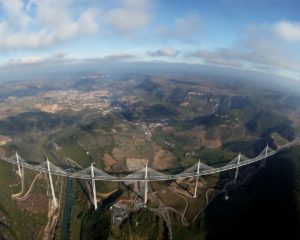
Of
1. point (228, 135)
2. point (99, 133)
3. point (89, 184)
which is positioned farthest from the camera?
point (228, 135)

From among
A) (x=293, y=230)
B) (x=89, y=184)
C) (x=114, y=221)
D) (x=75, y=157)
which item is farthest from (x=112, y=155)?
(x=293, y=230)

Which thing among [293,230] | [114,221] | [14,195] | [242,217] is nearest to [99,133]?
[14,195]

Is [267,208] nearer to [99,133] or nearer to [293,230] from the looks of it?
[293,230]

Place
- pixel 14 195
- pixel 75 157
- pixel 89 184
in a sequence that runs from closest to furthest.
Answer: pixel 14 195 → pixel 89 184 → pixel 75 157

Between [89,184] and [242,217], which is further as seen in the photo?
[89,184]

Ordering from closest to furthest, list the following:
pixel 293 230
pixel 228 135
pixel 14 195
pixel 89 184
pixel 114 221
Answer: pixel 293 230 < pixel 114 221 < pixel 14 195 < pixel 89 184 < pixel 228 135

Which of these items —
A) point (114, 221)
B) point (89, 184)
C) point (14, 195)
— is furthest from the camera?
point (89, 184)

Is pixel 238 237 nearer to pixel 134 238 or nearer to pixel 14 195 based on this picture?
pixel 134 238

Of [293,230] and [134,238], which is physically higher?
[293,230]

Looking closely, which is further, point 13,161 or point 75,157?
point 75,157
